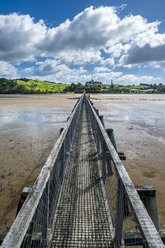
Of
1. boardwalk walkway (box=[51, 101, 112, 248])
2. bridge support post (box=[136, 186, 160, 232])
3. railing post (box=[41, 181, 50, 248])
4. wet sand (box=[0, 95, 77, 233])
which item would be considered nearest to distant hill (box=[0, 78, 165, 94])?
wet sand (box=[0, 95, 77, 233])

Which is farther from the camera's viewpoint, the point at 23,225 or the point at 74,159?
the point at 74,159

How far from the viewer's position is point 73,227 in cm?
254

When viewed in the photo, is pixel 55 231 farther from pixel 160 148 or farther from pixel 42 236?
pixel 160 148

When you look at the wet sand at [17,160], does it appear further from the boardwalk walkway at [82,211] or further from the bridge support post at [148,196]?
the bridge support post at [148,196]

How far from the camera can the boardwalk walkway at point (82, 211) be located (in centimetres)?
232

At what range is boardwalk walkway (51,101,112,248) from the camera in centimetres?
232

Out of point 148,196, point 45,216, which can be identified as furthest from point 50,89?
point 45,216

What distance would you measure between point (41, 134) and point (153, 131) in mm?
9108

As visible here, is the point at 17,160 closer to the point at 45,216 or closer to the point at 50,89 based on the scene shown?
the point at 45,216

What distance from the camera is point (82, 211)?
2.87m

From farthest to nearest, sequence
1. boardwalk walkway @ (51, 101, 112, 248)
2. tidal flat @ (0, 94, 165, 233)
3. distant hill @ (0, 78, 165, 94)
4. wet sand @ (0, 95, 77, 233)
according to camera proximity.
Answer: distant hill @ (0, 78, 165, 94) < tidal flat @ (0, 94, 165, 233) < wet sand @ (0, 95, 77, 233) < boardwalk walkway @ (51, 101, 112, 248)

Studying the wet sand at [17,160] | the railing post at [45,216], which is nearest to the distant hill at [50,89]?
the wet sand at [17,160]

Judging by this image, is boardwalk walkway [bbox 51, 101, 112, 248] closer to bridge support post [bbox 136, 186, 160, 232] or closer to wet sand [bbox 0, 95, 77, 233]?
bridge support post [bbox 136, 186, 160, 232]

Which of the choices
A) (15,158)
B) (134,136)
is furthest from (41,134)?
(134,136)
